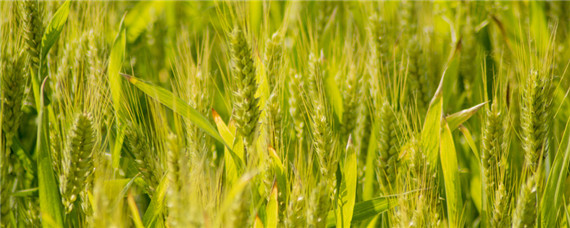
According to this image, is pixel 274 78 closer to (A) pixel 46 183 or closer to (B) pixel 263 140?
(B) pixel 263 140

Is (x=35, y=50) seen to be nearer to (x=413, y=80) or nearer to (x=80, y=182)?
(x=80, y=182)

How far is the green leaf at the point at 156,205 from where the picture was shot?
94 centimetres

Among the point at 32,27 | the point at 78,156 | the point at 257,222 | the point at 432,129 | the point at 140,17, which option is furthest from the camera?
the point at 140,17

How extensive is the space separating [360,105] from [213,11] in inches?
40.2

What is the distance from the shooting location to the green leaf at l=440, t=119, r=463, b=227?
1002mm

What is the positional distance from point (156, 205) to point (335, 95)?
50cm

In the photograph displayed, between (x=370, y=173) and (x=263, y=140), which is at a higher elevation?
(x=263, y=140)

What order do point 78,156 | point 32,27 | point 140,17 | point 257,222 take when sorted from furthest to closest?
point 140,17 < point 32,27 < point 78,156 < point 257,222

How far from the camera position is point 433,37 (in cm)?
158

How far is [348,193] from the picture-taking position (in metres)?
0.98

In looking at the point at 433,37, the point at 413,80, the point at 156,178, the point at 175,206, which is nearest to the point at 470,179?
the point at 413,80

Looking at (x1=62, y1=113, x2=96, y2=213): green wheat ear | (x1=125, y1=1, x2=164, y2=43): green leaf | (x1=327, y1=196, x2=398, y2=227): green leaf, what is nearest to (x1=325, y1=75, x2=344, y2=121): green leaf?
(x1=327, y1=196, x2=398, y2=227): green leaf

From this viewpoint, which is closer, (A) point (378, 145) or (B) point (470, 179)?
(A) point (378, 145)

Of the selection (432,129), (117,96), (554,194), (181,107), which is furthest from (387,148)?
(117,96)
